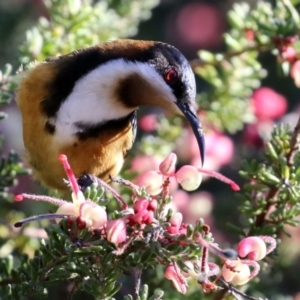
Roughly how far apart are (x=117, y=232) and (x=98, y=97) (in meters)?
1.16

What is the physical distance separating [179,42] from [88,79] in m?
2.03

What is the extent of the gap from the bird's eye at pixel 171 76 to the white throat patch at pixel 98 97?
3cm

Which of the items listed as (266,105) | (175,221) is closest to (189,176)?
(175,221)

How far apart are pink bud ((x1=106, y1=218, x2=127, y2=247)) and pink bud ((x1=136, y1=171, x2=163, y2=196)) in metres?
0.20

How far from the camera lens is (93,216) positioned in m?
1.49

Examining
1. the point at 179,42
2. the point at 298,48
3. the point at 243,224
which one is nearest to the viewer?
the point at 298,48

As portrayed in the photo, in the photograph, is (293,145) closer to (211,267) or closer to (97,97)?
(211,267)

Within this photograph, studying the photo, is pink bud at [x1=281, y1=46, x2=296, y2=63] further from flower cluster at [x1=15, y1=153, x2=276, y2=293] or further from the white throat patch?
flower cluster at [x1=15, y1=153, x2=276, y2=293]

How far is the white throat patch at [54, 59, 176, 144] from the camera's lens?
245 cm

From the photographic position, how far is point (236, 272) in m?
1.53

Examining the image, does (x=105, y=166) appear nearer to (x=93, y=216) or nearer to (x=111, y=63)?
(x=111, y=63)

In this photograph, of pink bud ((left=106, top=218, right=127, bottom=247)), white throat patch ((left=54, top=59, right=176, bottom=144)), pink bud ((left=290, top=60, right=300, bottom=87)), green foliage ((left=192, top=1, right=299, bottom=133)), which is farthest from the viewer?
green foliage ((left=192, top=1, right=299, bottom=133))

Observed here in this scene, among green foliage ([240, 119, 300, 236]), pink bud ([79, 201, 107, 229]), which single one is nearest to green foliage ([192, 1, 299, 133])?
green foliage ([240, 119, 300, 236])

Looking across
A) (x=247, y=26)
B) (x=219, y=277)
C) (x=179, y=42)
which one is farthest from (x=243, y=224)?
(x=179, y=42)
